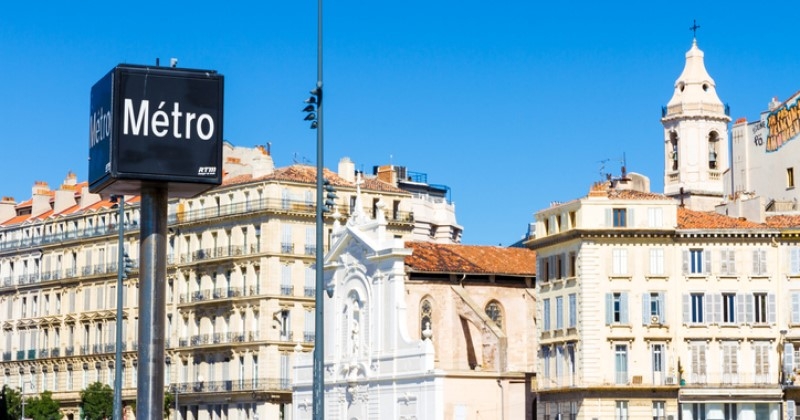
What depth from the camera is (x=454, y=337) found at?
9906 cm

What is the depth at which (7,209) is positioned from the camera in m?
140

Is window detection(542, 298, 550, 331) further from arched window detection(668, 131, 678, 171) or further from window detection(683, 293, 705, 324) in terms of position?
arched window detection(668, 131, 678, 171)

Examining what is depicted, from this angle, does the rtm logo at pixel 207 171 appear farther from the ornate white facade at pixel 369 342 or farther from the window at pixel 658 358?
the window at pixel 658 358

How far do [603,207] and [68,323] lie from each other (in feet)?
158

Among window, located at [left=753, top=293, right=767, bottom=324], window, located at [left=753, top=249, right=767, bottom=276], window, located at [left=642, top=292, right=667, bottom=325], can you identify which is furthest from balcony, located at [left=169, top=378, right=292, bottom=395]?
window, located at [left=753, top=249, right=767, bottom=276]

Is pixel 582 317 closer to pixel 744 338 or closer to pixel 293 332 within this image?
pixel 744 338

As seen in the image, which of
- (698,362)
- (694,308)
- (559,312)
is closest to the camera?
(698,362)

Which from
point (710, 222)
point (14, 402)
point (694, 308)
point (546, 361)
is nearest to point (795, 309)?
point (694, 308)

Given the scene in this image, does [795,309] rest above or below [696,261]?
below

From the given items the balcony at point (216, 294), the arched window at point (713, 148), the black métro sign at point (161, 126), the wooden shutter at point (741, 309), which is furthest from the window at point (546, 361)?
the black métro sign at point (161, 126)

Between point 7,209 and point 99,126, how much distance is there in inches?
3889

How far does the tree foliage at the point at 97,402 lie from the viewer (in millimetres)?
116750

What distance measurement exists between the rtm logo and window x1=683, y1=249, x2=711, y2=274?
49763 mm

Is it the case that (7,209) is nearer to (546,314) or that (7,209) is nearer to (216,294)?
(216,294)
